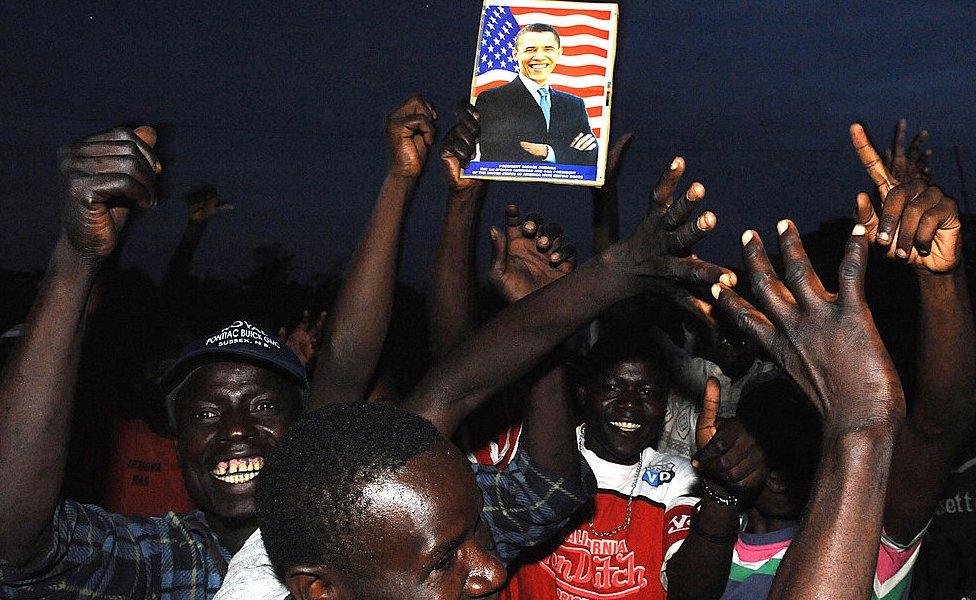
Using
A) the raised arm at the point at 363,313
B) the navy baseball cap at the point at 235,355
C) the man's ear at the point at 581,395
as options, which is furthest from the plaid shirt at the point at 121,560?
the man's ear at the point at 581,395

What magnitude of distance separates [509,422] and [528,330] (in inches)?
51.1

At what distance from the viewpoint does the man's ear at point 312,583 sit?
1.63 metres

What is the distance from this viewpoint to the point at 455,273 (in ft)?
9.23

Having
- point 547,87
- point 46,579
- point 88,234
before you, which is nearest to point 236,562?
point 46,579

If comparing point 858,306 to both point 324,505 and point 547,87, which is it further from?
point 547,87

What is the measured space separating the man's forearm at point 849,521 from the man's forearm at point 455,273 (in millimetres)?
1538

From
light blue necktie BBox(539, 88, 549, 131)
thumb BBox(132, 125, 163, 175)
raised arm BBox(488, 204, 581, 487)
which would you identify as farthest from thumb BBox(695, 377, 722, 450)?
thumb BBox(132, 125, 163, 175)

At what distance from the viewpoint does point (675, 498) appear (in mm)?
3291

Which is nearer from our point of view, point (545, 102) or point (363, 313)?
point (363, 313)

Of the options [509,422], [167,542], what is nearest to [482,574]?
[167,542]

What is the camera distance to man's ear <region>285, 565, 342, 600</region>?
163cm

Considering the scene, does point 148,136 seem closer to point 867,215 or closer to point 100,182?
point 100,182

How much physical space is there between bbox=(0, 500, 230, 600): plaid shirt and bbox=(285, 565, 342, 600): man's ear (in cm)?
64

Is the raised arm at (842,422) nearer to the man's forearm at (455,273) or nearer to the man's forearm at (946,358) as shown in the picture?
the man's forearm at (946,358)
